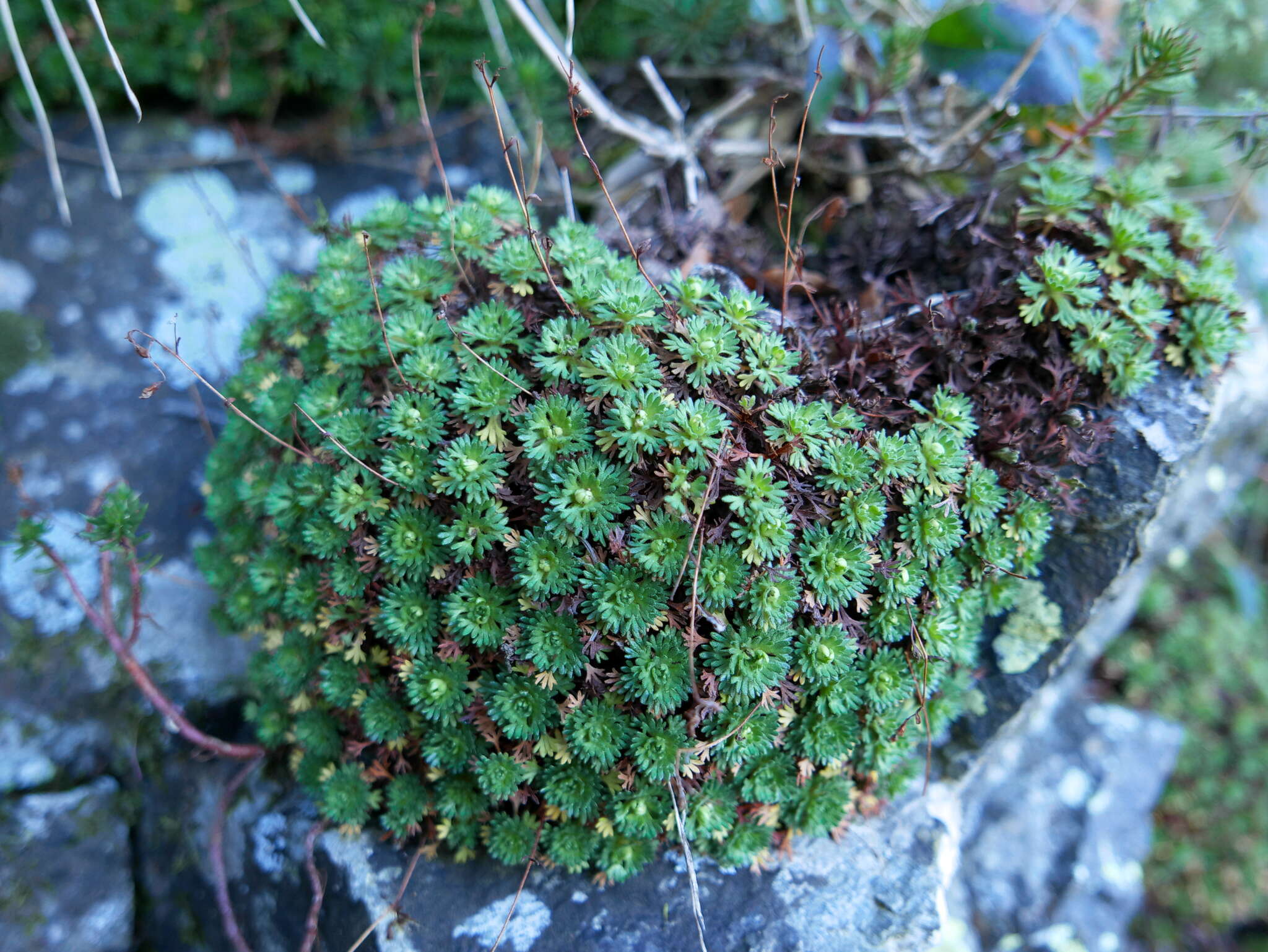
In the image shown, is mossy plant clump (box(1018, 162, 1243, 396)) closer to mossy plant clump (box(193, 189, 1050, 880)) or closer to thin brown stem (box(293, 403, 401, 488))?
mossy plant clump (box(193, 189, 1050, 880))

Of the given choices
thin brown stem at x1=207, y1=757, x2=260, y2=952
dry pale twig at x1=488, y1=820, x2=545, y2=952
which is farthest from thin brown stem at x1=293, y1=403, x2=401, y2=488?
thin brown stem at x1=207, y1=757, x2=260, y2=952

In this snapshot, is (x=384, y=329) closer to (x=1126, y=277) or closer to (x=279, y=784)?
(x=279, y=784)

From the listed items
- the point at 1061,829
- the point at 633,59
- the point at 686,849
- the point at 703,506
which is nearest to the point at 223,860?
the point at 686,849

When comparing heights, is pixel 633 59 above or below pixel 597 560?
above

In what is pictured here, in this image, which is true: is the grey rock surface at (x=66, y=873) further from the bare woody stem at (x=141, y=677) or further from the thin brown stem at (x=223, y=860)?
the bare woody stem at (x=141, y=677)

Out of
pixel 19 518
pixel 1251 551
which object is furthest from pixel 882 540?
pixel 1251 551

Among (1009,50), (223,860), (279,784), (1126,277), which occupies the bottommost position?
(223,860)
